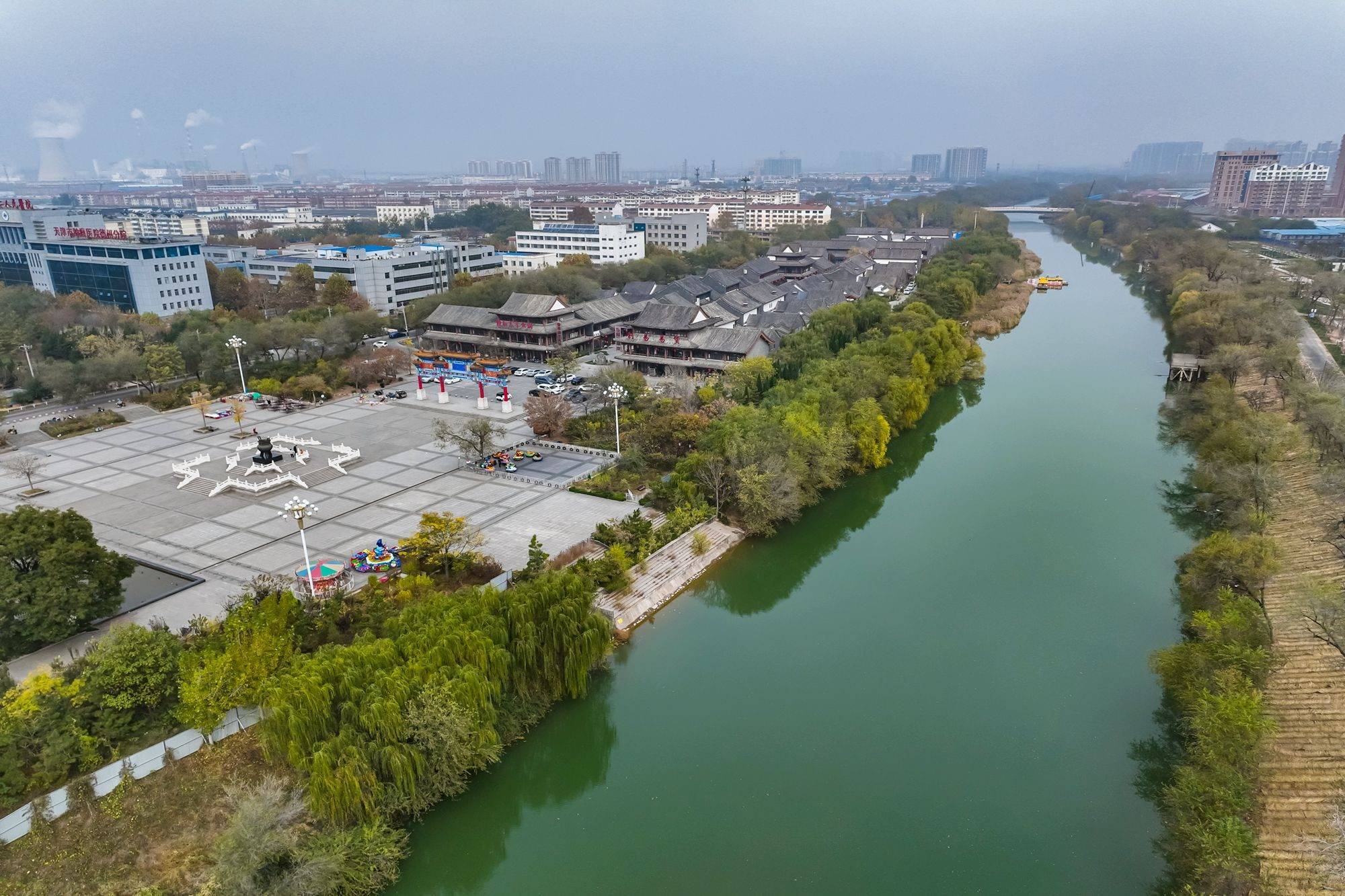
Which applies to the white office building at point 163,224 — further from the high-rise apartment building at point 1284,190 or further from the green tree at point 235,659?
the high-rise apartment building at point 1284,190

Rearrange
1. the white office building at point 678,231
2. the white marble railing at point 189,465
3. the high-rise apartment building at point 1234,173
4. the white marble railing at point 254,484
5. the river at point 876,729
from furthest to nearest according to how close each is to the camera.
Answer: the high-rise apartment building at point 1234,173
the white office building at point 678,231
the white marble railing at point 189,465
the white marble railing at point 254,484
the river at point 876,729

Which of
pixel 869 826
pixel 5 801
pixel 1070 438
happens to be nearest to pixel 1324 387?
pixel 1070 438

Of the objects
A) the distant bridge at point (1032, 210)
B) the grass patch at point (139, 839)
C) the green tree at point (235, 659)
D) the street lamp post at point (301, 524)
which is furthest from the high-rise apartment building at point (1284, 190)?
the grass patch at point (139, 839)

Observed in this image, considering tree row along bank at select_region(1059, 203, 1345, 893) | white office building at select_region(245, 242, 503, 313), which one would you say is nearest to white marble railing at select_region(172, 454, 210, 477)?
white office building at select_region(245, 242, 503, 313)

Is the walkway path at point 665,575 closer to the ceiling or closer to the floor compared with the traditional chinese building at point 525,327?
closer to the floor

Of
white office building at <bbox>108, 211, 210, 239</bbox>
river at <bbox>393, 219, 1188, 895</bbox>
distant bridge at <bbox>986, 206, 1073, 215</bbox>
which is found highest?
white office building at <bbox>108, 211, 210, 239</bbox>

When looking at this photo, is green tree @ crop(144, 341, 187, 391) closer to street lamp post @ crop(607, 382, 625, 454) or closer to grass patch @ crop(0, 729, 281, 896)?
street lamp post @ crop(607, 382, 625, 454)

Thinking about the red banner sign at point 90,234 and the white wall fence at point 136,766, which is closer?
the white wall fence at point 136,766
